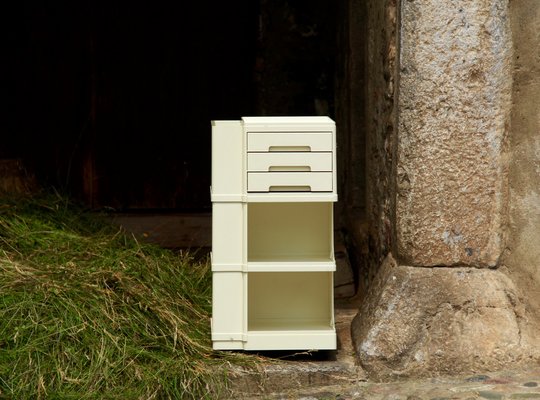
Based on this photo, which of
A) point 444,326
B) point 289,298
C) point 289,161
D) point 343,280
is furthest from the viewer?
point 343,280

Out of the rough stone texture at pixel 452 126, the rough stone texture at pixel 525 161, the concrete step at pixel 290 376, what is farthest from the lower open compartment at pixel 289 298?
the rough stone texture at pixel 525 161

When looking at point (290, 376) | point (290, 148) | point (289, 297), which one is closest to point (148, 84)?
point (289, 297)

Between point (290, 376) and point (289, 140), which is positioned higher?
point (289, 140)

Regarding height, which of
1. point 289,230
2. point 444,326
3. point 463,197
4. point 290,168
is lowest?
point 444,326

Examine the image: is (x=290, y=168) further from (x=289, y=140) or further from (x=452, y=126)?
(x=452, y=126)

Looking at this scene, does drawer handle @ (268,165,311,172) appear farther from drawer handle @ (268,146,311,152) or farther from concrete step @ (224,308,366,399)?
concrete step @ (224,308,366,399)

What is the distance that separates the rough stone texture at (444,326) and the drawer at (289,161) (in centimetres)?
58

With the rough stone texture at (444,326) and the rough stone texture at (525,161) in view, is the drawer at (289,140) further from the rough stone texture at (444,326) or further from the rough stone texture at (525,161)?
the rough stone texture at (525,161)

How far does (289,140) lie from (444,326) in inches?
37.1

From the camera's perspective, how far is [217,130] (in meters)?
4.18

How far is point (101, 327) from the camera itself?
4180 mm

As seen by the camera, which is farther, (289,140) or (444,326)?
(444,326)

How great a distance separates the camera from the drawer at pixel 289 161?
4176 mm

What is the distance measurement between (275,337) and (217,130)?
2.71ft
